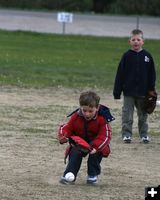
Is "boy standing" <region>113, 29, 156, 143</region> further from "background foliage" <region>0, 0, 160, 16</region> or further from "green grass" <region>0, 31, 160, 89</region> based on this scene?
"background foliage" <region>0, 0, 160, 16</region>

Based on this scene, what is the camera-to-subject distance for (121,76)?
1118 centimetres

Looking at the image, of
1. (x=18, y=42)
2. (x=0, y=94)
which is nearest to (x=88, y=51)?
(x=18, y=42)

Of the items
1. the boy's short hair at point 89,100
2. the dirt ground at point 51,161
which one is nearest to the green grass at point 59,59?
the dirt ground at point 51,161

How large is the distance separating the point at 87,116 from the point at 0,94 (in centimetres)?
808

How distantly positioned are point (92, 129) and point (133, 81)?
319 centimetres

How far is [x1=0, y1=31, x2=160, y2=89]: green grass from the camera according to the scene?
1909 cm

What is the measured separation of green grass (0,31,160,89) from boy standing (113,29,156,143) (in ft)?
21.9

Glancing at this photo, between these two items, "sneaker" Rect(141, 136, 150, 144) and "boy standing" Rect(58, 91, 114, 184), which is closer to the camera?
"boy standing" Rect(58, 91, 114, 184)

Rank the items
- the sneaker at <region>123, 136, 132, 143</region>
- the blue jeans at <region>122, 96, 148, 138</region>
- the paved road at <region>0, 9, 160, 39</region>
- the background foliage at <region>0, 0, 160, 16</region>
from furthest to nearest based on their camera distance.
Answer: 1. the background foliage at <region>0, 0, 160, 16</region>
2. the paved road at <region>0, 9, 160, 39</region>
3. the blue jeans at <region>122, 96, 148, 138</region>
4. the sneaker at <region>123, 136, 132, 143</region>

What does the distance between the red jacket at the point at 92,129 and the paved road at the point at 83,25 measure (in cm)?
3456

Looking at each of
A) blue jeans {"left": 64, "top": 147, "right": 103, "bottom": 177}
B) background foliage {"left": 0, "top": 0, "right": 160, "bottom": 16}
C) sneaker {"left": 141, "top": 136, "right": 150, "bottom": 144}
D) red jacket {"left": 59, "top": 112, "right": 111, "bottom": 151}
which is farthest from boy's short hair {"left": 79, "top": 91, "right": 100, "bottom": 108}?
background foliage {"left": 0, "top": 0, "right": 160, "bottom": 16}

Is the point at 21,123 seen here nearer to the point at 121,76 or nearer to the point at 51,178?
the point at 121,76

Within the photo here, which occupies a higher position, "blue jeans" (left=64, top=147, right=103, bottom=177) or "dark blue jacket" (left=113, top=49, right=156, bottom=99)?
"dark blue jacket" (left=113, top=49, right=156, bottom=99)

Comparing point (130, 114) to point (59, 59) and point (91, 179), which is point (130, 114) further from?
point (59, 59)
